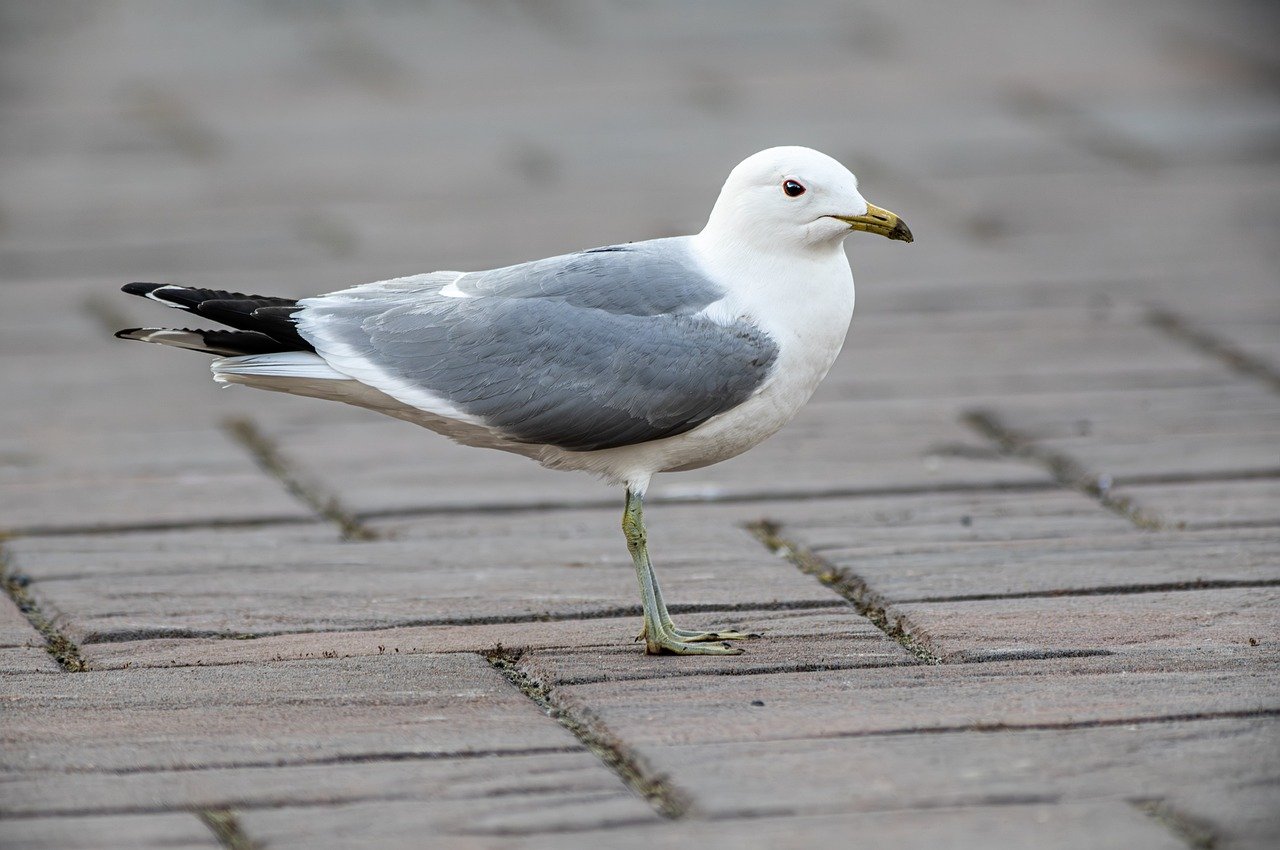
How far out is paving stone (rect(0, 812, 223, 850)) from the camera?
2.67m

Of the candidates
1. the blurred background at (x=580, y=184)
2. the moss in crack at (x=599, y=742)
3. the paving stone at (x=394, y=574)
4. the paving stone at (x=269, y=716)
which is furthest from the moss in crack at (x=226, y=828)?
the blurred background at (x=580, y=184)

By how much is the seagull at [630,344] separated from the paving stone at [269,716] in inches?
18.3

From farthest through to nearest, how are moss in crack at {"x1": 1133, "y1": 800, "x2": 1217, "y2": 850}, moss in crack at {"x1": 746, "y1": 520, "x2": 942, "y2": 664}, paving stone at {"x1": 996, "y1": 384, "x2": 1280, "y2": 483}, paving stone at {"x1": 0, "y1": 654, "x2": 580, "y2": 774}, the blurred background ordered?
the blurred background < paving stone at {"x1": 996, "y1": 384, "x2": 1280, "y2": 483} < moss in crack at {"x1": 746, "y1": 520, "x2": 942, "y2": 664} < paving stone at {"x1": 0, "y1": 654, "x2": 580, "y2": 774} < moss in crack at {"x1": 1133, "y1": 800, "x2": 1217, "y2": 850}

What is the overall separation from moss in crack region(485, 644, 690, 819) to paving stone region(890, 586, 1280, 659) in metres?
0.78

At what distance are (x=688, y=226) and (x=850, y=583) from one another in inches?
133

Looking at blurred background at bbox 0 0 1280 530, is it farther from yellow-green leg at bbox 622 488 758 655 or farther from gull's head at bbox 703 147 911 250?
gull's head at bbox 703 147 911 250

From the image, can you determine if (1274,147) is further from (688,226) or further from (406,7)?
(406,7)

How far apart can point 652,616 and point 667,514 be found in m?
1.05

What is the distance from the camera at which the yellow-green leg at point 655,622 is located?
3.54 metres

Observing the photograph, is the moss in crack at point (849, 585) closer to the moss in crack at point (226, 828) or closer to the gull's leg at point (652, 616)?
the gull's leg at point (652, 616)

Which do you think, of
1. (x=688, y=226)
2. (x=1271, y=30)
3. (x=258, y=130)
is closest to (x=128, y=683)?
(x=688, y=226)

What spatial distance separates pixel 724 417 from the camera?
3531mm

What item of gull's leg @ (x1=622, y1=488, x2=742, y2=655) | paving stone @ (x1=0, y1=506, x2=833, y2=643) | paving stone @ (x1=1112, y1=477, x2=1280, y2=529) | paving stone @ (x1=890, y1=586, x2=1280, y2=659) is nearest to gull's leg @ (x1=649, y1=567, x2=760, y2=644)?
gull's leg @ (x1=622, y1=488, x2=742, y2=655)

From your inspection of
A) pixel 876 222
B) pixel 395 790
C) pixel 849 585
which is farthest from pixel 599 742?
pixel 876 222
